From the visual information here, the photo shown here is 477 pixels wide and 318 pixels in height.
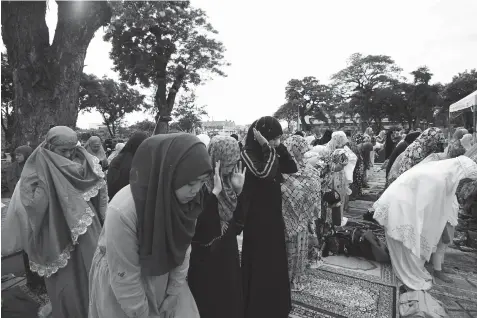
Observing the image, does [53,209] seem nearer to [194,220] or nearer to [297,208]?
[194,220]

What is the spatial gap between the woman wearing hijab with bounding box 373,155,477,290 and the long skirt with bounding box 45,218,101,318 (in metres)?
3.00

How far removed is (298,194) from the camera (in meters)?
3.07

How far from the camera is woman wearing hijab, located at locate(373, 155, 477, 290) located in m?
3.05

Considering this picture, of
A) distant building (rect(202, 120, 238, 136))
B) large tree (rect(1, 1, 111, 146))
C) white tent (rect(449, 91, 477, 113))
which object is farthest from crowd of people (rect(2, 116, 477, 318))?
white tent (rect(449, 91, 477, 113))

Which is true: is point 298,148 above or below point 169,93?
below

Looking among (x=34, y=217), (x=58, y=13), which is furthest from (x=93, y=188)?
(x=58, y=13)

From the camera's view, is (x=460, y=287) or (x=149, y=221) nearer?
(x=149, y=221)

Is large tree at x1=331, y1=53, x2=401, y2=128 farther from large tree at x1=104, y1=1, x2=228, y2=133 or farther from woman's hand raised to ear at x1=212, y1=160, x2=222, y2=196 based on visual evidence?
woman's hand raised to ear at x1=212, y1=160, x2=222, y2=196

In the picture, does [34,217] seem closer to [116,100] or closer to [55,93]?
[55,93]

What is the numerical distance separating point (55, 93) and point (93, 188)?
11.0 feet

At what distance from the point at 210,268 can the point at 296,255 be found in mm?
1669

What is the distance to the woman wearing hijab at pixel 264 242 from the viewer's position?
231 centimetres

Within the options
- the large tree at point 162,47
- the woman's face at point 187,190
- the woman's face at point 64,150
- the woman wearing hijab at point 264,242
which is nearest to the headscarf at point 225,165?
the woman wearing hijab at point 264,242

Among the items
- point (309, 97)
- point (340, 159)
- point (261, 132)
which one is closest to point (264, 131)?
point (261, 132)
